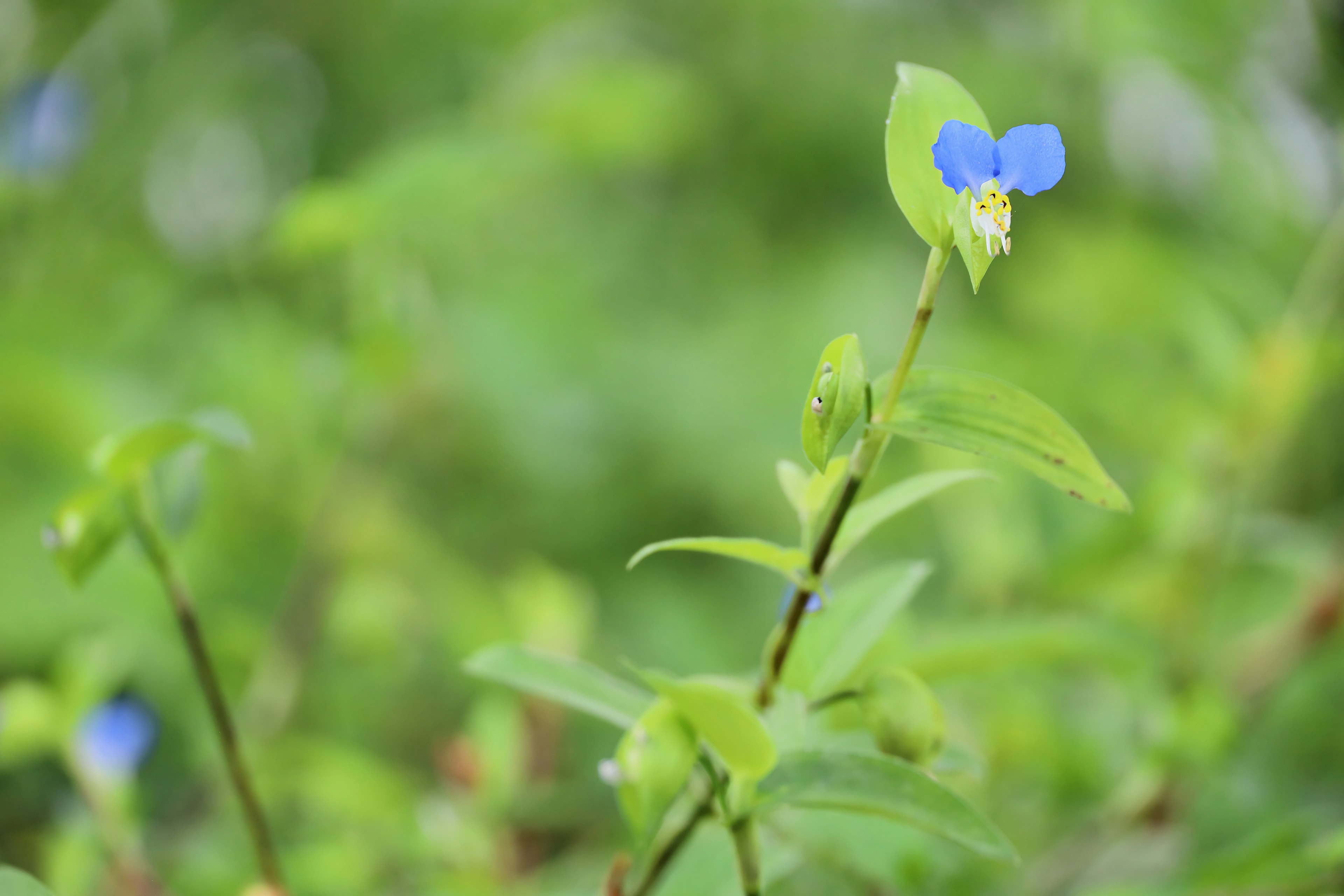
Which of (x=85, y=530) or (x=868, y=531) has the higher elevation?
(x=868, y=531)

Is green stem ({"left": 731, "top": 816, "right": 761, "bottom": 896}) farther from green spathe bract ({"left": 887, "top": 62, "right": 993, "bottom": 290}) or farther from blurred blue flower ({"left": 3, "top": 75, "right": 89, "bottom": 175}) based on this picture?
blurred blue flower ({"left": 3, "top": 75, "right": 89, "bottom": 175})

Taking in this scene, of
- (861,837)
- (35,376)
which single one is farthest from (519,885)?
(35,376)

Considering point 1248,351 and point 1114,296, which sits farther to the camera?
point 1114,296

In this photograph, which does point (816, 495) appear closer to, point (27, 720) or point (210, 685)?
point (210, 685)

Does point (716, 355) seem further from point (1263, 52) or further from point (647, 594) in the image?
point (1263, 52)

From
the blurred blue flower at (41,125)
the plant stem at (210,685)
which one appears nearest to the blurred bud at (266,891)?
the plant stem at (210,685)

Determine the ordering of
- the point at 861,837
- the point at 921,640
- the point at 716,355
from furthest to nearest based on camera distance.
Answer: the point at 716,355, the point at 921,640, the point at 861,837

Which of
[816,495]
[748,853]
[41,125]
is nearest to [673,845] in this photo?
[748,853]
